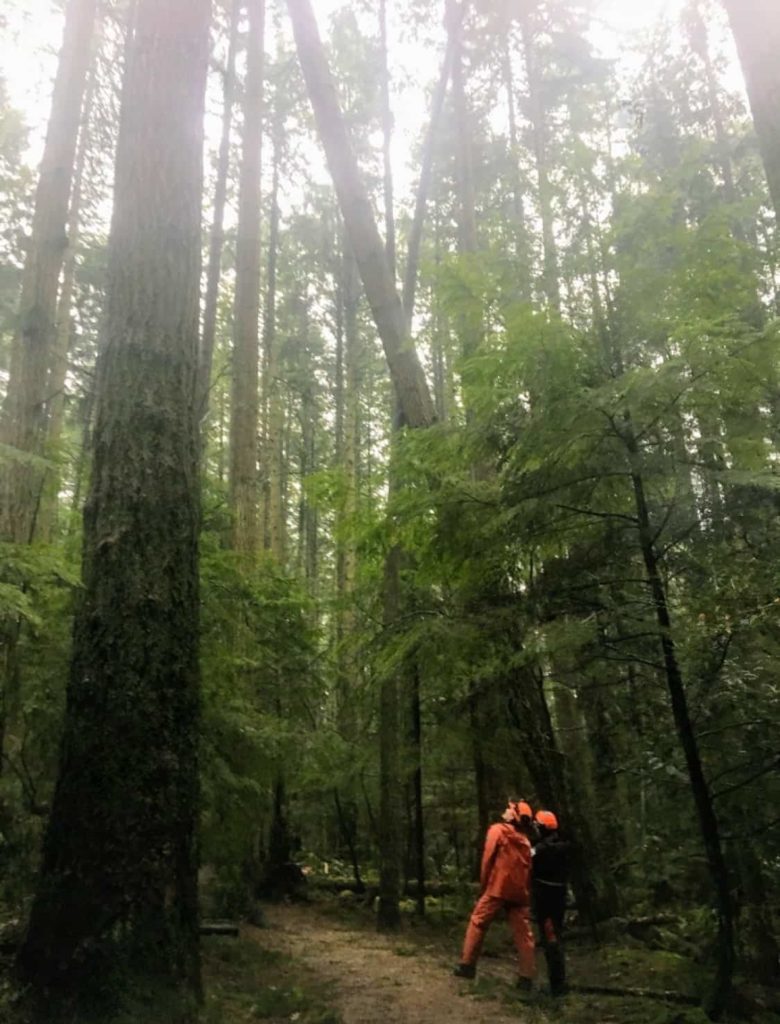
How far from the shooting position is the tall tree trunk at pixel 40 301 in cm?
687

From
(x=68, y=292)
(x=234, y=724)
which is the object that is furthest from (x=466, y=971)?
(x=68, y=292)

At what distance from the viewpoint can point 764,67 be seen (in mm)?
5125

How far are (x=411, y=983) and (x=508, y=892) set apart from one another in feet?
3.65

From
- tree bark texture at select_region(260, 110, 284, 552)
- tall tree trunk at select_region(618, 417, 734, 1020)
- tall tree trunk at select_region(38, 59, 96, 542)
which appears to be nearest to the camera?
A: tall tree trunk at select_region(618, 417, 734, 1020)

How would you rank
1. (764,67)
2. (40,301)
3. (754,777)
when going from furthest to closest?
(40,301) < (764,67) < (754,777)

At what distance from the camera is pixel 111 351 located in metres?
4.36

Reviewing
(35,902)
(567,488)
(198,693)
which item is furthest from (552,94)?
(35,902)

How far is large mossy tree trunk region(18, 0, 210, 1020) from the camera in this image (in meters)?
3.34

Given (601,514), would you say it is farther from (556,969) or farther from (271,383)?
(271,383)

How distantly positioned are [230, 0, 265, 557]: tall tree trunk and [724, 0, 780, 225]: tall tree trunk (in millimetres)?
6983

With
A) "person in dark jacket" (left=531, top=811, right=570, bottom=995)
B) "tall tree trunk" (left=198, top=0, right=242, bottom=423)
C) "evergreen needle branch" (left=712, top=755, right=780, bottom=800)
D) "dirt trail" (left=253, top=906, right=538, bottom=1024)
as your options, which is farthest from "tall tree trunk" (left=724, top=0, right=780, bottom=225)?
"tall tree trunk" (left=198, top=0, right=242, bottom=423)

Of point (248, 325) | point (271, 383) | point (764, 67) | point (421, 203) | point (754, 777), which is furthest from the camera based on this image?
point (271, 383)

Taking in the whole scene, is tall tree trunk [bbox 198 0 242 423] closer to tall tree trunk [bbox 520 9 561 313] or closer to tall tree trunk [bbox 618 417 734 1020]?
tall tree trunk [bbox 520 9 561 313]

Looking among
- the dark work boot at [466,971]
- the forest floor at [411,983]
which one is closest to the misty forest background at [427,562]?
the forest floor at [411,983]
